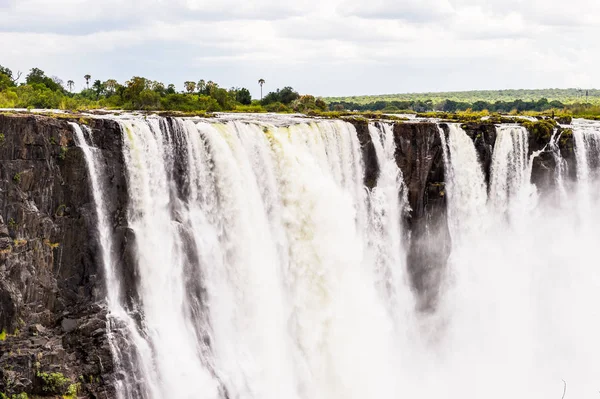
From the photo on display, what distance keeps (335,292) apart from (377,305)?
10.5 ft

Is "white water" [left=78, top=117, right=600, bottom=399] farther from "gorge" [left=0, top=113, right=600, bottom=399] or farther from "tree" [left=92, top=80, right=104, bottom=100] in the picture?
"tree" [left=92, top=80, right=104, bottom=100]

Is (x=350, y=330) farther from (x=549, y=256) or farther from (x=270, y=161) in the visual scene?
(x=549, y=256)

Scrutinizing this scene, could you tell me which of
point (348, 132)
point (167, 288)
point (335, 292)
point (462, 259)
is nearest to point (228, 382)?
point (167, 288)

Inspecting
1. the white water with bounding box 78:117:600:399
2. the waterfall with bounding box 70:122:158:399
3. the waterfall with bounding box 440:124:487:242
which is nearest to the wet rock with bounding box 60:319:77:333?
the waterfall with bounding box 70:122:158:399

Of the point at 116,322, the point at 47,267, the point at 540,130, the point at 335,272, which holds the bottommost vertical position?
the point at 116,322

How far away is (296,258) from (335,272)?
5.79 feet

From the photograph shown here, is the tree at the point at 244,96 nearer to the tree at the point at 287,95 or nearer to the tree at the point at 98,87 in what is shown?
the tree at the point at 287,95

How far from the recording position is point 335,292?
27734 mm

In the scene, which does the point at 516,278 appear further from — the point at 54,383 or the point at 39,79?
the point at 39,79

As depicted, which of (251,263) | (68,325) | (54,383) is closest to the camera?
(54,383)

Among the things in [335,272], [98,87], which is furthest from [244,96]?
[335,272]

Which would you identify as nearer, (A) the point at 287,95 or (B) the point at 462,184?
(B) the point at 462,184

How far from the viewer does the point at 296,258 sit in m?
27.0

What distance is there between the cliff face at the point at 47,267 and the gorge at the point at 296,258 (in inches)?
1.7
